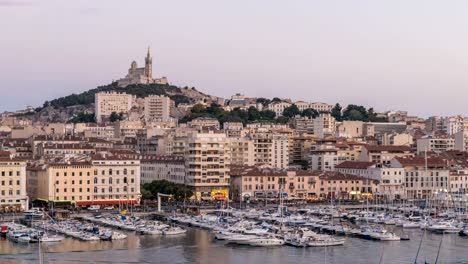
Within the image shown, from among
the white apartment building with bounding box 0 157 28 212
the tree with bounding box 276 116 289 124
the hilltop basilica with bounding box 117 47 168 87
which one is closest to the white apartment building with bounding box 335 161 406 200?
the white apartment building with bounding box 0 157 28 212

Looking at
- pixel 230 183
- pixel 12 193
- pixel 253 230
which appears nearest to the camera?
pixel 253 230

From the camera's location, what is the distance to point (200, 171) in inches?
1854

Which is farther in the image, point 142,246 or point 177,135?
point 177,135

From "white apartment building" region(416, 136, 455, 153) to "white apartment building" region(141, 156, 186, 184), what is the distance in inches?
737

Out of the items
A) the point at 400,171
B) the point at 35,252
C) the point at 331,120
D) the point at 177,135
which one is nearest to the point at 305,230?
the point at 35,252

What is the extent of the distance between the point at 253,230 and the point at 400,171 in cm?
1892

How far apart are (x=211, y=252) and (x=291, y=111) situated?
5802 centimetres

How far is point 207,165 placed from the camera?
155ft

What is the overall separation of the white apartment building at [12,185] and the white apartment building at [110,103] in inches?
2011

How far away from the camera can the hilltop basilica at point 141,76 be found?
108m

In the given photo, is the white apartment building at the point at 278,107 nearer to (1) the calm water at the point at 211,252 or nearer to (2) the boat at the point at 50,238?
(1) the calm water at the point at 211,252

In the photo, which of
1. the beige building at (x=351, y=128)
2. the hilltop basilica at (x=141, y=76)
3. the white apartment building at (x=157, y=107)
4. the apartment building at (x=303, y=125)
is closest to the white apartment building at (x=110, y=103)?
the white apartment building at (x=157, y=107)

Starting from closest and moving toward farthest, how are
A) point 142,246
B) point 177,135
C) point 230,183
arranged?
point 142,246 < point 230,183 < point 177,135

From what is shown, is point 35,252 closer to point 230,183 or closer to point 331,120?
point 230,183
